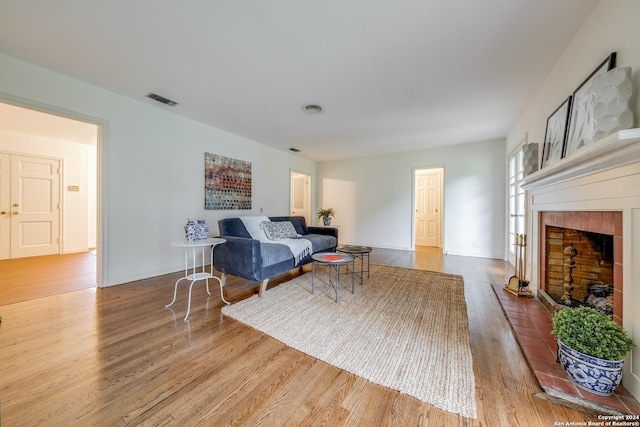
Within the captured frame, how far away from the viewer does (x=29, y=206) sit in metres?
4.50

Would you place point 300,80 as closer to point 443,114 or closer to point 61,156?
point 443,114

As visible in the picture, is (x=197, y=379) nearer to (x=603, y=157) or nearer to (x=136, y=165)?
(x=603, y=157)

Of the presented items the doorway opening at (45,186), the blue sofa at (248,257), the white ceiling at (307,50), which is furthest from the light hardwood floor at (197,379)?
the doorway opening at (45,186)

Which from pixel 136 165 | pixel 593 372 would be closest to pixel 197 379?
pixel 593 372

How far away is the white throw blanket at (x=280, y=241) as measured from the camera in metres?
3.17

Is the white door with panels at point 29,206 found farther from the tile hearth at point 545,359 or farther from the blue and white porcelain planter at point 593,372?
the blue and white porcelain planter at point 593,372

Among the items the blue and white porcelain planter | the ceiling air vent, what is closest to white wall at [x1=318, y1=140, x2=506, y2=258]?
the blue and white porcelain planter

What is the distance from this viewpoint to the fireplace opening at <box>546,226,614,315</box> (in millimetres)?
1926

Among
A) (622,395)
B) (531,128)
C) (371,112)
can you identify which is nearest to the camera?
(622,395)

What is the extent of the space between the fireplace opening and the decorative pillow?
126 inches

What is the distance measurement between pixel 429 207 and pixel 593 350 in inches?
224

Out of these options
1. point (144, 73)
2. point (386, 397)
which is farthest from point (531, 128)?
point (144, 73)

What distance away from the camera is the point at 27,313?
215 centimetres

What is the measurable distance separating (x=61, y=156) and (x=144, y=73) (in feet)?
14.3
